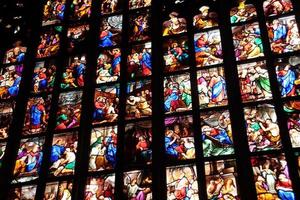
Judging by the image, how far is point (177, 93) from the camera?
842cm

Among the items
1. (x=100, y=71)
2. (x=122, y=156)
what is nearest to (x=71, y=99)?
(x=100, y=71)

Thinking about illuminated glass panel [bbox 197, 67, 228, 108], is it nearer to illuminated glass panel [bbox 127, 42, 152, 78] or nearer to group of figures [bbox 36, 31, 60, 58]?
illuminated glass panel [bbox 127, 42, 152, 78]

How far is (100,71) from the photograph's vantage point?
9195 mm

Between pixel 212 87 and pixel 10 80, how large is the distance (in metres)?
3.48

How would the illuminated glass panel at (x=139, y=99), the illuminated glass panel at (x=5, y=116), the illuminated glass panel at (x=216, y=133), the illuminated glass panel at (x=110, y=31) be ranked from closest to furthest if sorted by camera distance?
the illuminated glass panel at (x=216, y=133), the illuminated glass panel at (x=139, y=99), the illuminated glass panel at (x=5, y=116), the illuminated glass panel at (x=110, y=31)

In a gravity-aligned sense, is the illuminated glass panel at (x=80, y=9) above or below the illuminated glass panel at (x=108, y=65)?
above

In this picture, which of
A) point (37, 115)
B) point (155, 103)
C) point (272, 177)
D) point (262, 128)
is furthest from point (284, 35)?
point (37, 115)

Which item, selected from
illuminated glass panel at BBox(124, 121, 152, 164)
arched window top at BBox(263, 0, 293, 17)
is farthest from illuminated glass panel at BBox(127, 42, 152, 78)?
arched window top at BBox(263, 0, 293, 17)

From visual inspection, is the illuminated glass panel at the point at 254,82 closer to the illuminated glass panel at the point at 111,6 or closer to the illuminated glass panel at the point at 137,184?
the illuminated glass panel at the point at 137,184

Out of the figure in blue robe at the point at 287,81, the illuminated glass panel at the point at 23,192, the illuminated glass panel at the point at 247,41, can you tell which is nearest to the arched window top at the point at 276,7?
the illuminated glass panel at the point at 247,41

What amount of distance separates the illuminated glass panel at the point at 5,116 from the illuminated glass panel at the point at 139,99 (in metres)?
1.92

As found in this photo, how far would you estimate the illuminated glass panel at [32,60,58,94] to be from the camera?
9.31 meters

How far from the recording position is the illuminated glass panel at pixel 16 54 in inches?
392

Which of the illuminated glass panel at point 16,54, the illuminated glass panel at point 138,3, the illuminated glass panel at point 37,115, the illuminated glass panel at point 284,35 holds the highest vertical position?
the illuminated glass panel at point 138,3
